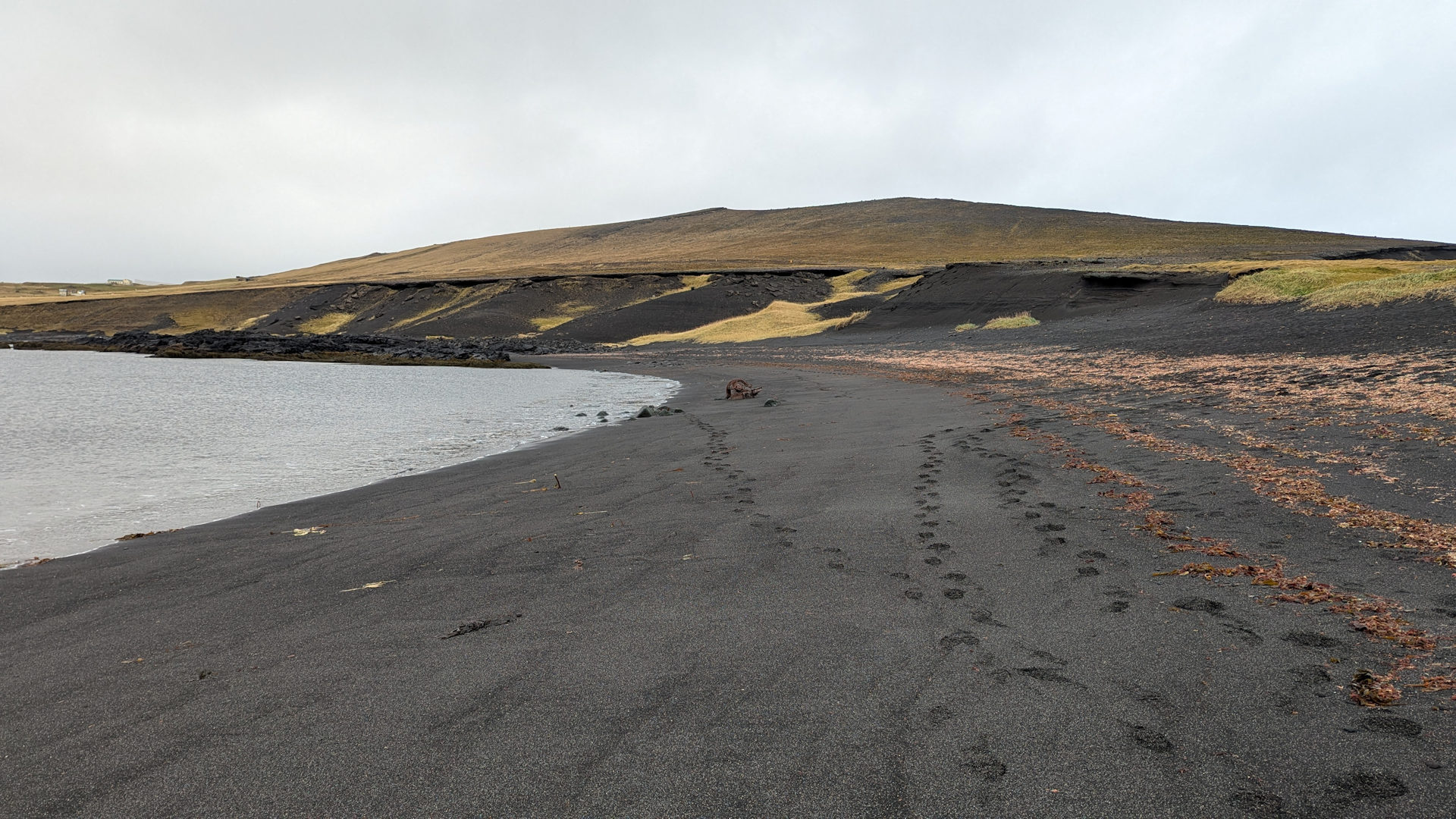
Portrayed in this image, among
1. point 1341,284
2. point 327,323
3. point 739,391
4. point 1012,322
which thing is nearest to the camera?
point 739,391

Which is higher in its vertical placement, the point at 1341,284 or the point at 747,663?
the point at 1341,284

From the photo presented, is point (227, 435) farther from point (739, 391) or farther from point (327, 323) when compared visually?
point (327, 323)

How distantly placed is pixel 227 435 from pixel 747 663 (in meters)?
14.9

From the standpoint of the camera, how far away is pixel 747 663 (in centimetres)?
381

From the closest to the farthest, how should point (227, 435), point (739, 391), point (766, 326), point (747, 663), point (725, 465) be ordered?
1. point (747, 663)
2. point (725, 465)
3. point (227, 435)
4. point (739, 391)
5. point (766, 326)

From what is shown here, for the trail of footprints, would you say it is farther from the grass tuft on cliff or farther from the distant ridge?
the distant ridge

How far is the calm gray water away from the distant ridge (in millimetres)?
54425

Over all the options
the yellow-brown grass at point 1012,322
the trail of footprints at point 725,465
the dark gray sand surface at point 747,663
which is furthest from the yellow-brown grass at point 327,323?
the dark gray sand surface at point 747,663

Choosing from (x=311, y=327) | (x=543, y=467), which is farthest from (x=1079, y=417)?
(x=311, y=327)

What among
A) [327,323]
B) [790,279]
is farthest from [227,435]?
[327,323]

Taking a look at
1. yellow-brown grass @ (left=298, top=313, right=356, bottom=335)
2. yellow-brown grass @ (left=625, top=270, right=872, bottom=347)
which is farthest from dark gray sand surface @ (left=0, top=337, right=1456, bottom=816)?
yellow-brown grass @ (left=298, top=313, right=356, bottom=335)

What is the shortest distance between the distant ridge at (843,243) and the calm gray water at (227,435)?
54425 mm

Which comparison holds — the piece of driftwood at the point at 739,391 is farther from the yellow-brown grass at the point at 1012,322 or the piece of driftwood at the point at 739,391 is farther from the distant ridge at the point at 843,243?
the distant ridge at the point at 843,243

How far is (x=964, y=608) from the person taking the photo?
4.47 metres
